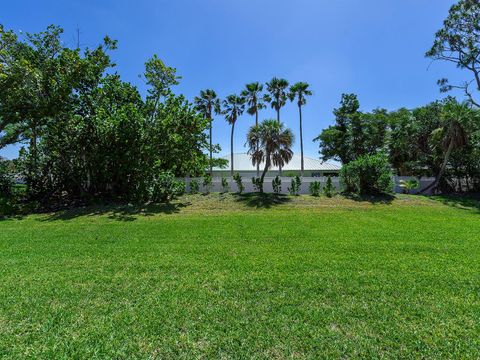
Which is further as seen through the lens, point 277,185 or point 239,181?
point 239,181

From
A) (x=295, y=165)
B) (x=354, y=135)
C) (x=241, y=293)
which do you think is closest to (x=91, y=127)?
(x=241, y=293)

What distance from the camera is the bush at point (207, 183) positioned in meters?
17.6

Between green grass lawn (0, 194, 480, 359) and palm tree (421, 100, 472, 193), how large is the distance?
1293cm

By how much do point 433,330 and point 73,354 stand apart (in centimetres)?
319

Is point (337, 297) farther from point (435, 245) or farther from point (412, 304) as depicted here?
point (435, 245)

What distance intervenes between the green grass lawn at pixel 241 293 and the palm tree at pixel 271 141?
9.58 m

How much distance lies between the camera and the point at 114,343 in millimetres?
2602

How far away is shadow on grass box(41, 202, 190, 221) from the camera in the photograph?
1075 cm

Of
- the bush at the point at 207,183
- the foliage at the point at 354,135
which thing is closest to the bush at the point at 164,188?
the bush at the point at 207,183

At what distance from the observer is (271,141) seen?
55.5 ft

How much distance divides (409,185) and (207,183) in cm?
1301

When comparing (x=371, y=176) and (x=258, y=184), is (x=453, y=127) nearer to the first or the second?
(x=371, y=176)

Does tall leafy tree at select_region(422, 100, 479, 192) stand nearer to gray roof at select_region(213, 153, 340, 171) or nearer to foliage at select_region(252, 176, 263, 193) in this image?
foliage at select_region(252, 176, 263, 193)

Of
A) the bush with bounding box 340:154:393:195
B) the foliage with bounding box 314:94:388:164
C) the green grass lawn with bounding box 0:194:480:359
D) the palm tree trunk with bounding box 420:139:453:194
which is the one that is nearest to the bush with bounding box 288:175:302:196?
the bush with bounding box 340:154:393:195
